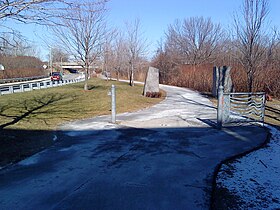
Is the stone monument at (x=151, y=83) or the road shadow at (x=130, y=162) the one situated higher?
the stone monument at (x=151, y=83)

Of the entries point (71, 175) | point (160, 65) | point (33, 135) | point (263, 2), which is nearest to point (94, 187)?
point (71, 175)

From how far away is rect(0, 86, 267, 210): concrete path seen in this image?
11.0ft

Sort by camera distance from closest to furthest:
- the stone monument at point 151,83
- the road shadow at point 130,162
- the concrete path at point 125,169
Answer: the concrete path at point 125,169 → the road shadow at point 130,162 → the stone monument at point 151,83

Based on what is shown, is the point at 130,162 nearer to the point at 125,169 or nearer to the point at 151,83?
the point at 125,169

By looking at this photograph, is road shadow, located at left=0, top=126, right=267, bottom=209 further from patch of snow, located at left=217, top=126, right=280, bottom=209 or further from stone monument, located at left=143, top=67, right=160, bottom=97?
stone monument, located at left=143, top=67, right=160, bottom=97

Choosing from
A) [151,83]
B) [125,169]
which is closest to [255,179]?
[125,169]

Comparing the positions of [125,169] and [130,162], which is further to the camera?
[130,162]

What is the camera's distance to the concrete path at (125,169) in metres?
3.34

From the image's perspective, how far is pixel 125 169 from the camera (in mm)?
4461

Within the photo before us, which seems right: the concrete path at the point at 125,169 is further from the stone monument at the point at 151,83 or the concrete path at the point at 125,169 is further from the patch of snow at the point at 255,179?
the stone monument at the point at 151,83

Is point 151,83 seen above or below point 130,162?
above

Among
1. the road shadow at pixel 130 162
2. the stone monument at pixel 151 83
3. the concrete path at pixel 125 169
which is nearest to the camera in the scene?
the concrete path at pixel 125 169

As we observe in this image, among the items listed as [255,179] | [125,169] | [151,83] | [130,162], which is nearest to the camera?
[255,179]

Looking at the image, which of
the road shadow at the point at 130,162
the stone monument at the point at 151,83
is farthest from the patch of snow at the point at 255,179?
the stone monument at the point at 151,83
